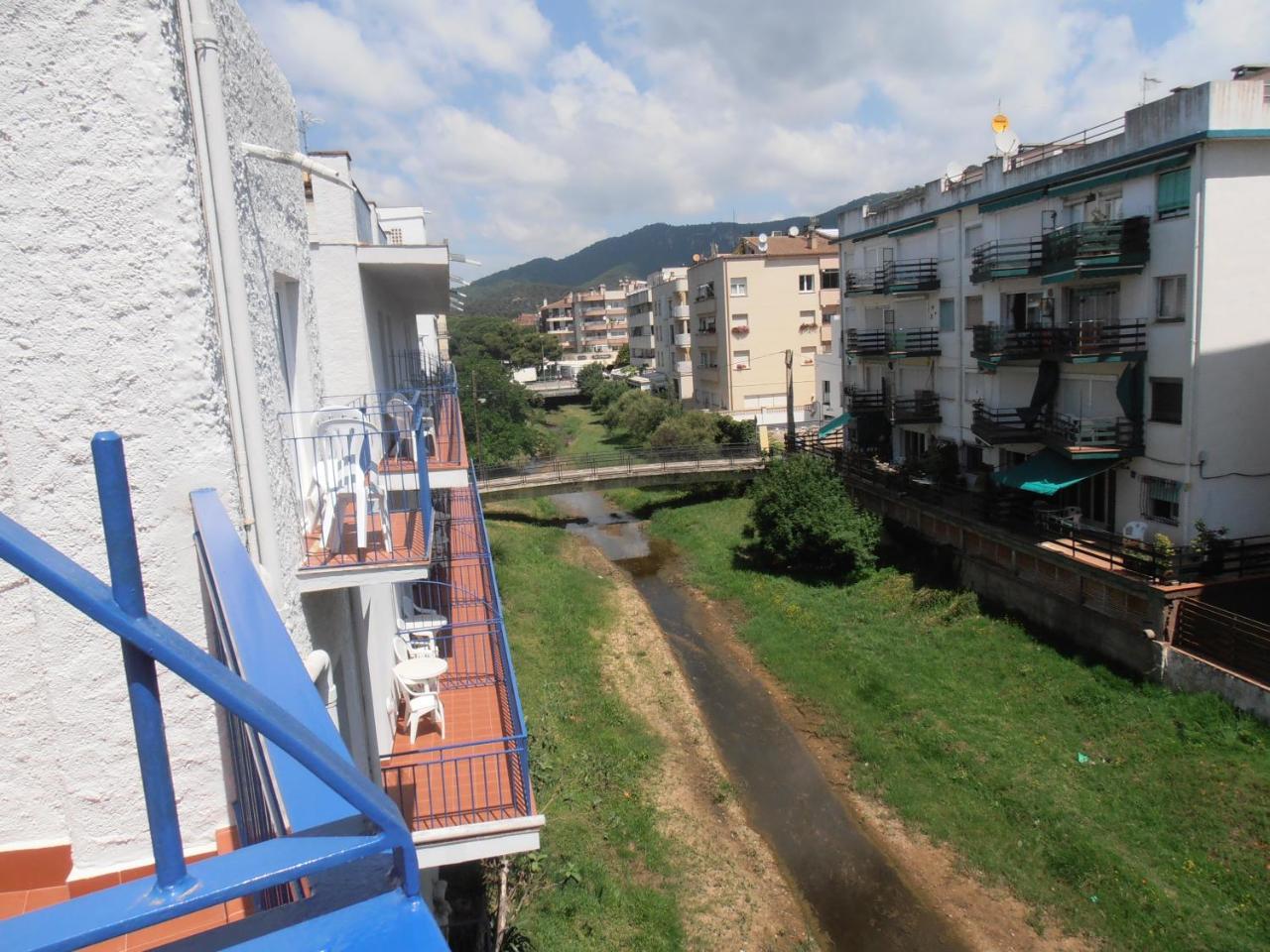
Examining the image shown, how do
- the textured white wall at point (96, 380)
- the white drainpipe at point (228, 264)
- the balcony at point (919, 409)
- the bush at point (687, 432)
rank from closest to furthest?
the textured white wall at point (96, 380) < the white drainpipe at point (228, 264) < the balcony at point (919, 409) < the bush at point (687, 432)

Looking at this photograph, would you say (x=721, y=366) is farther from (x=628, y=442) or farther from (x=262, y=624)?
(x=262, y=624)

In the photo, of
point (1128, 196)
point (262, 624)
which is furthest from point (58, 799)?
point (1128, 196)

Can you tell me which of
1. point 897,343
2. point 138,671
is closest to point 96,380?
point 138,671

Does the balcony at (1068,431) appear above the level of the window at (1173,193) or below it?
below

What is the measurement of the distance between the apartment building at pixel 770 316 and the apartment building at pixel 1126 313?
1946cm

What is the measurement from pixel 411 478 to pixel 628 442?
42.8m

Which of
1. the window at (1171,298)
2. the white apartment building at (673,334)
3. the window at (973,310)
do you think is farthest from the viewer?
the white apartment building at (673,334)

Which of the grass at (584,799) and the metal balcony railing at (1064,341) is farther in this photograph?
the metal balcony railing at (1064,341)

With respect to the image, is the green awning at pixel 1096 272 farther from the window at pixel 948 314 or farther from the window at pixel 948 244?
the window at pixel 948 244

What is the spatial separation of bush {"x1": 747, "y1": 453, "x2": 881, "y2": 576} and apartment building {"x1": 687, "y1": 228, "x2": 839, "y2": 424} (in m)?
18.0

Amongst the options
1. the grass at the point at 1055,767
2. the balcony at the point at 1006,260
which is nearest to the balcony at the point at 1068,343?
the balcony at the point at 1006,260

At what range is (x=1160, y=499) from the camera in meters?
17.9

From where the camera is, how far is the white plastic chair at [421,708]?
28.6ft

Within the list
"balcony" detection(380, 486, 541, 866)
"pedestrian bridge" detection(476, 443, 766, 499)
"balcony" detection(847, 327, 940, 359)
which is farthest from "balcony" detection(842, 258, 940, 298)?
"balcony" detection(380, 486, 541, 866)
